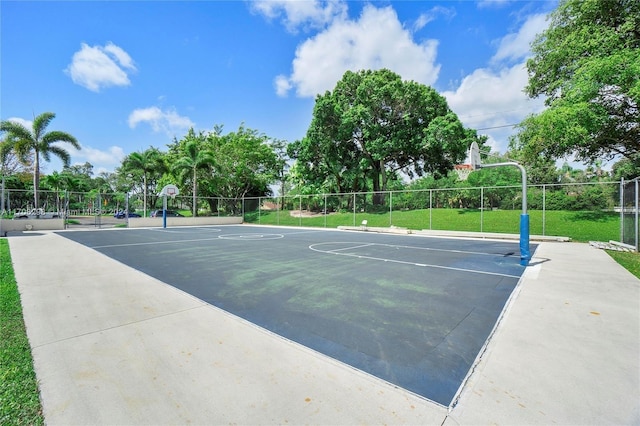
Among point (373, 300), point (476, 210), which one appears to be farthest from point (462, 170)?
point (373, 300)

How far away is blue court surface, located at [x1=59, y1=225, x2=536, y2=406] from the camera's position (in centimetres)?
274

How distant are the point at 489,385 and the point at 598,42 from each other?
57.8 ft

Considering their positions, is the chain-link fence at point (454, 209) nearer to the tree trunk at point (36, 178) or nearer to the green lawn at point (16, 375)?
the tree trunk at point (36, 178)

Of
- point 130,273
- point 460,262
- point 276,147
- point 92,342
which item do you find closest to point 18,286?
point 130,273

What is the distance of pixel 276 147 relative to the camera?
34.1 meters

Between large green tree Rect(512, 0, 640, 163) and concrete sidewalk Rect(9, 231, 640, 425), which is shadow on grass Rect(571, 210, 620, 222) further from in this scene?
concrete sidewalk Rect(9, 231, 640, 425)

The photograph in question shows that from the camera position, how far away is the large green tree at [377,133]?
23078 mm

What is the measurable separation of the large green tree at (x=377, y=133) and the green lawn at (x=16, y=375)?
891 inches

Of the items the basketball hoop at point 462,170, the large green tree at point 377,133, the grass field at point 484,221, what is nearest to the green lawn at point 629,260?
the grass field at point 484,221

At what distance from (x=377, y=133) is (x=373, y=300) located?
21423 mm

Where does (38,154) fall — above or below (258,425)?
above

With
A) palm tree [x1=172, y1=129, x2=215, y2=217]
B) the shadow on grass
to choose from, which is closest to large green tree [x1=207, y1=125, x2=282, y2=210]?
palm tree [x1=172, y1=129, x2=215, y2=217]

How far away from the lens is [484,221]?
18.8 meters

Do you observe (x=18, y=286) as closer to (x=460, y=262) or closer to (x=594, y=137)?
(x=460, y=262)
